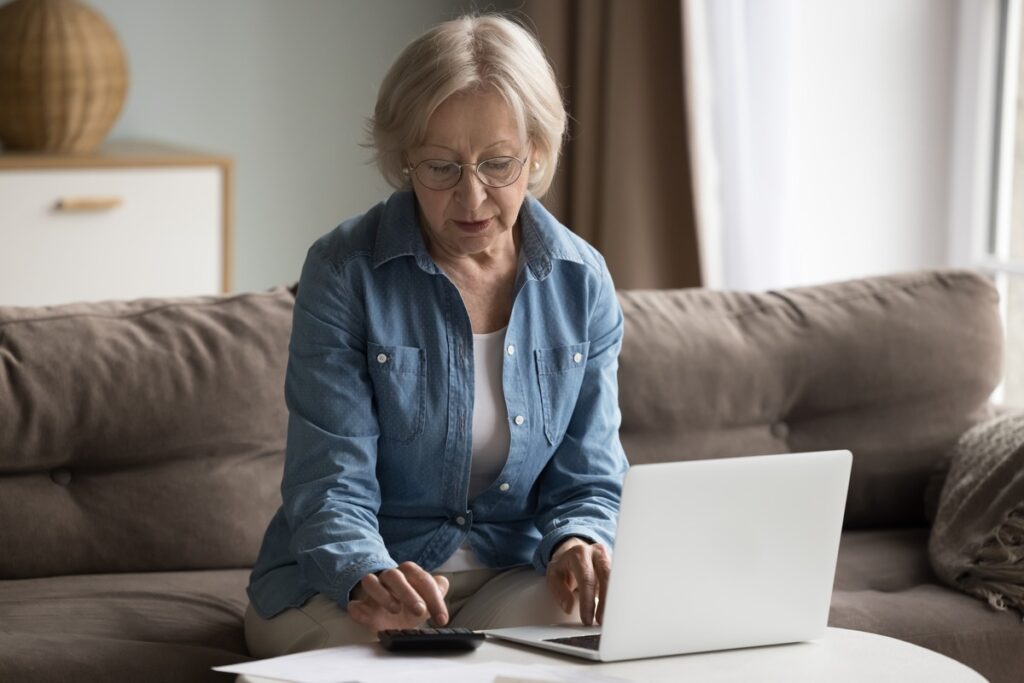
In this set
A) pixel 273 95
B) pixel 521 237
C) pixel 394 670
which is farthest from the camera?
pixel 273 95

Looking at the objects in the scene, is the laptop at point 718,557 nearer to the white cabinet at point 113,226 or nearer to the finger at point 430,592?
the finger at point 430,592

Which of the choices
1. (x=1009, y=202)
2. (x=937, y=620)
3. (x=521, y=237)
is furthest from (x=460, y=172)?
(x=1009, y=202)

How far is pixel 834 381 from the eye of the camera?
234cm

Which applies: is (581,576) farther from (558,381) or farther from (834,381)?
(834,381)

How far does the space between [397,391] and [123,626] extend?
Answer: 51cm

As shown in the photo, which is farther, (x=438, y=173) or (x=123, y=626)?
(x=123, y=626)

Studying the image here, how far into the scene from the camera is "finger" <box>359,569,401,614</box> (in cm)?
147

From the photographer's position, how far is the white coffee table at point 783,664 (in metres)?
1.34

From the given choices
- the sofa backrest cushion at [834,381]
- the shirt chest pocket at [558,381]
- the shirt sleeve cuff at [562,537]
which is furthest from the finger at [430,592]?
the sofa backrest cushion at [834,381]

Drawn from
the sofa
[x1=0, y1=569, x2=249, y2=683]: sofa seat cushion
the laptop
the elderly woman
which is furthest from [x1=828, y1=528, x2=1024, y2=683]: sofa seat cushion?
[x1=0, y1=569, x2=249, y2=683]: sofa seat cushion

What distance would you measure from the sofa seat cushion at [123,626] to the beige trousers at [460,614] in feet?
0.32

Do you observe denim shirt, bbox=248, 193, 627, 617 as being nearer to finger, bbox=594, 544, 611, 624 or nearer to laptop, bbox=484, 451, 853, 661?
finger, bbox=594, 544, 611, 624

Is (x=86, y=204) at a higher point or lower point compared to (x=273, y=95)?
lower

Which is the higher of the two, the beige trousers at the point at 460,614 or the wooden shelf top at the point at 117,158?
the wooden shelf top at the point at 117,158
